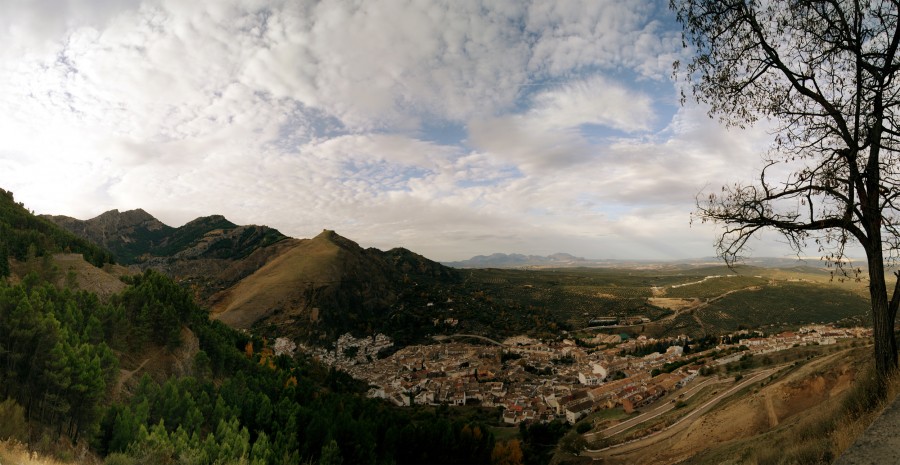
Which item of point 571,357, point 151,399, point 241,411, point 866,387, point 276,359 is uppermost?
point 866,387

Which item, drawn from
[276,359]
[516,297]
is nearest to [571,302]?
[516,297]

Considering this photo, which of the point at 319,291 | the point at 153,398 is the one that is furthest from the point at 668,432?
the point at 319,291

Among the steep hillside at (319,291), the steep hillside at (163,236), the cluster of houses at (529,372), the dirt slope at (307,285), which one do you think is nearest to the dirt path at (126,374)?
the cluster of houses at (529,372)

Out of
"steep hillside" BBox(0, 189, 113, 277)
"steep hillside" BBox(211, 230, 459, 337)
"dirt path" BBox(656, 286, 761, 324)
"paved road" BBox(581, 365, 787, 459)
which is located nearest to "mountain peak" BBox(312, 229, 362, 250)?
"steep hillside" BBox(211, 230, 459, 337)

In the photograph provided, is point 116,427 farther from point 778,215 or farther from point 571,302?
point 571,302

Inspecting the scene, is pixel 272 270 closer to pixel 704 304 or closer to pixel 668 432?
pixel 668 432

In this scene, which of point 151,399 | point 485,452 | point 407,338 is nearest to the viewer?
point 151,399
